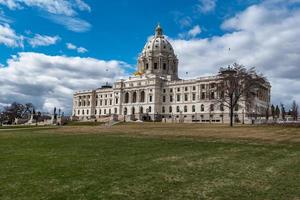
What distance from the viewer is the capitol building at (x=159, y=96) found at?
13062cm

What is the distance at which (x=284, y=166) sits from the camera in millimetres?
19281

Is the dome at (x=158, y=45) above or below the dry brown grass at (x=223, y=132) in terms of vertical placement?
above

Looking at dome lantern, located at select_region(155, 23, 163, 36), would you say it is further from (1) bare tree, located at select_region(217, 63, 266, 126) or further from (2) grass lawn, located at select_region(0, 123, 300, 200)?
(2) grass lawn, located at select_region(0, 123, 300, 200)

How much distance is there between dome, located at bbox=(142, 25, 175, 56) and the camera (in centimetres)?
16450

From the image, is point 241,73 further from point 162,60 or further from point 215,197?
point 162,60

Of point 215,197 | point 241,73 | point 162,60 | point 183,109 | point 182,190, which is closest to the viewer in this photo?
point 215,197

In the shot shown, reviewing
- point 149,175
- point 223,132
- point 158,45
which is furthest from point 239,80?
point 158,45

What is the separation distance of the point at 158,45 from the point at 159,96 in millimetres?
28923

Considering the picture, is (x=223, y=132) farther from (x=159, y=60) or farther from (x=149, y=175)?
(x=159, y=60)

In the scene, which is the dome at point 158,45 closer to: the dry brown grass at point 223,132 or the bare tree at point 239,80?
the bare tree at point 239,80

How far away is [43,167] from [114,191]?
20.9 ft

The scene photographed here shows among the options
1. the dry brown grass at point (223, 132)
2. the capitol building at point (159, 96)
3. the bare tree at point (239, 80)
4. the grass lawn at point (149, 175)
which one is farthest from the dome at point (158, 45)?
the grass lawn at point (149, 175)

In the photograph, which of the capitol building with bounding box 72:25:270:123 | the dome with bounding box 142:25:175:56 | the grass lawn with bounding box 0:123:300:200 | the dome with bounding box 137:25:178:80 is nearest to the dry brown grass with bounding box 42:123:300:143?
the grass lawn with bounding box 0:123:300:200

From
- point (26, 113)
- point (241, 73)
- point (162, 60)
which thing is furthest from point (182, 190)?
point (26, 113)
